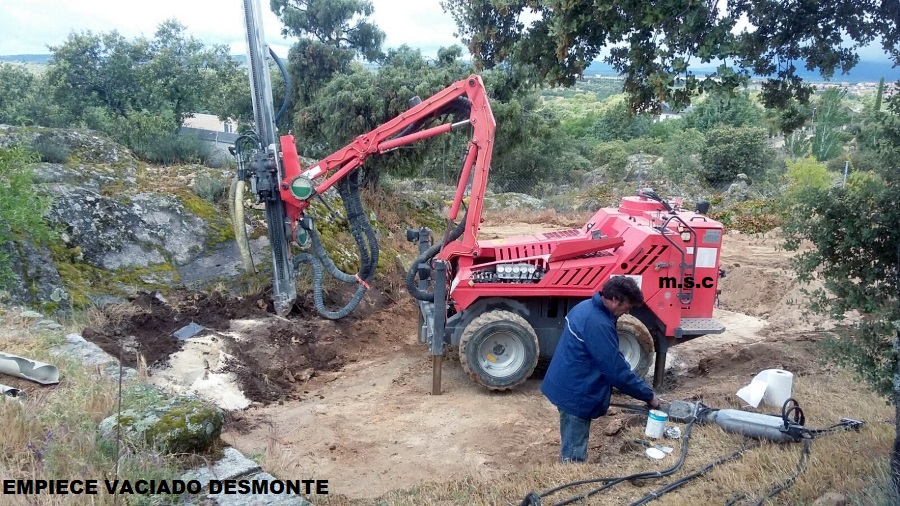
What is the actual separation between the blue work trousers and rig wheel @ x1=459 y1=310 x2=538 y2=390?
6.83ft

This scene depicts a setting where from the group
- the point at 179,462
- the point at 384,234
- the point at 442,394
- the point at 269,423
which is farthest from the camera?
the point at 384,234

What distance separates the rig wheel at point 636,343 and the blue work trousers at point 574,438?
2.34 meters

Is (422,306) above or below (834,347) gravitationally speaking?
below

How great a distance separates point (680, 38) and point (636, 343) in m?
3.70

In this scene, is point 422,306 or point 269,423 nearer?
point 269,423

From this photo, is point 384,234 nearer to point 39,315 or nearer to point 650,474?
point 39,315

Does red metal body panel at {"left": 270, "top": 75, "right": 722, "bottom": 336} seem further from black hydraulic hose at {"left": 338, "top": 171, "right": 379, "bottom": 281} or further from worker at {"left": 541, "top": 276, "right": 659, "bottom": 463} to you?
worker at {"left": 541, "top": 276, "right": 659, "bottom": 463}

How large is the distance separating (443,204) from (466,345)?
9.27 meters

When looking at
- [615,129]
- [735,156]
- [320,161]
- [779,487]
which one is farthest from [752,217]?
[615,129]

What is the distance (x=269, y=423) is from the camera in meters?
6.05

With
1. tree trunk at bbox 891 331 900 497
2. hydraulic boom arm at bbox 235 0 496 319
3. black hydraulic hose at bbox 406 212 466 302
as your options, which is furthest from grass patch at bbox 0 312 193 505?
tree trunk at bbox 891 331 900 497

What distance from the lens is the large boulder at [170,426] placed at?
3713mm

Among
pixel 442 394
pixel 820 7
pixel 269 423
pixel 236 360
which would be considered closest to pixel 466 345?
pixel 442 394

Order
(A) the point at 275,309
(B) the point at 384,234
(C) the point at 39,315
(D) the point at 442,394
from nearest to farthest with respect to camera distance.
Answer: (C) the point at 39,315
(D) the point at 442,394
(A) the point at 275,309
(B) the point at 384,234
